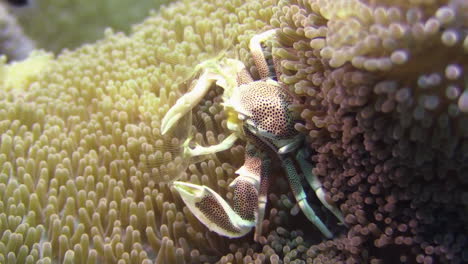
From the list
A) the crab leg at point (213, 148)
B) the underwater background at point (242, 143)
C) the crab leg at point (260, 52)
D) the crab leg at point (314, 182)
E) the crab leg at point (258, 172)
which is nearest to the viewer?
the underwater background at point (242, 143)

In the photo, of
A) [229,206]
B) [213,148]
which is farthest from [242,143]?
[229,206]

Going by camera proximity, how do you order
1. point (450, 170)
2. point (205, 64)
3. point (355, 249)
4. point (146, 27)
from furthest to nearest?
point (146, 27) < point (205, 64) < point (355, 249) < point (450, 170)

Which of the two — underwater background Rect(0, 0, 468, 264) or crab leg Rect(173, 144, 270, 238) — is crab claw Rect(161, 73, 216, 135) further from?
crab leg Rect(173, 144, 270, 238)

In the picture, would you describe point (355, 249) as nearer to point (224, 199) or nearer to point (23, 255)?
point (224, 199)

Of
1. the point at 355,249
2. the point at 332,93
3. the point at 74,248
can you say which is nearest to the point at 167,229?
the point at 74,248

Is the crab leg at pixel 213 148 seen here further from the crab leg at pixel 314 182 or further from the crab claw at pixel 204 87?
the crab leg at pixel 314 182

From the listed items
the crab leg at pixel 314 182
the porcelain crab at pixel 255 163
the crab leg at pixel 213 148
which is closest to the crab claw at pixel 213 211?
the porcelain crab at pixel 255 163
